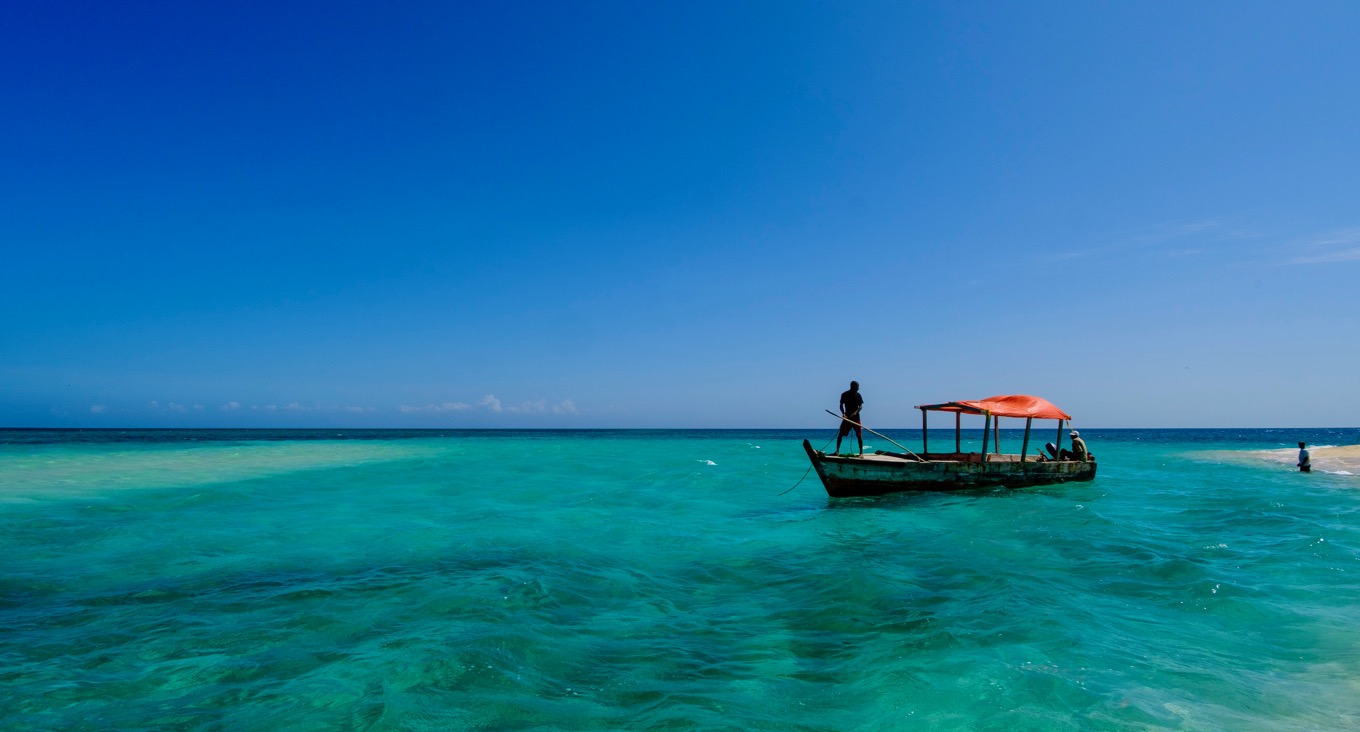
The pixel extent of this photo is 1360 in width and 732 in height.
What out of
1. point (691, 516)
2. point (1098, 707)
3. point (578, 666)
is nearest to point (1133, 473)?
point (691, 516)

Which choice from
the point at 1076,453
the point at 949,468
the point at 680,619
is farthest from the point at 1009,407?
the point at 680,619

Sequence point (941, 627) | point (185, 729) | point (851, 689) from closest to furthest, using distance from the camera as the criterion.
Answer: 1. point (185, 729)
2. point (851, 689)
3. point (941, 627)

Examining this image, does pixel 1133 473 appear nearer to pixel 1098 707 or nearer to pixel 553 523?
pixel 553 523

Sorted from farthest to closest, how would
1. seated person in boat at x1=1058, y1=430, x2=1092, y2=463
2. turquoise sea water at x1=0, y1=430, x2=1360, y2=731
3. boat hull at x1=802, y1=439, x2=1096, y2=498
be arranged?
seated person in boat at x1=1058, y1=430, x2=1092, y2=463 → boat hull at x1=802, y1=439, x2=1096, y2=498 → turquoise sea water at x1=0, y1=430, x2=1360, y2=731

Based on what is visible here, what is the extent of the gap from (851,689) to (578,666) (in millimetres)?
2502

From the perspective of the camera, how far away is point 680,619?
26.0ft

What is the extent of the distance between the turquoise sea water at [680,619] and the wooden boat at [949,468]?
194 centimetres

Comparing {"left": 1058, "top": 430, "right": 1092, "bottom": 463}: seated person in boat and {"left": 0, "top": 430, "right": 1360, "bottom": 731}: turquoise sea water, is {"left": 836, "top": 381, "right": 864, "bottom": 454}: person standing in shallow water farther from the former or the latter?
{"left": 1058, "top": 430, "right": 1092, "bottom": 463}: seated person in boat

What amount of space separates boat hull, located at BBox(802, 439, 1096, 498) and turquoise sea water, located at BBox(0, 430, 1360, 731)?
1.89 metres

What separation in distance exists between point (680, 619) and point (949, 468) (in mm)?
14010

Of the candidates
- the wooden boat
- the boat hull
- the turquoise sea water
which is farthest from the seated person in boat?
the turquoise sea water

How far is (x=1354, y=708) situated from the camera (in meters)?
5.51

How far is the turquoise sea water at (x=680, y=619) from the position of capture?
5496 mm

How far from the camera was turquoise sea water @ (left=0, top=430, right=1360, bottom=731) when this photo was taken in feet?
18.0
